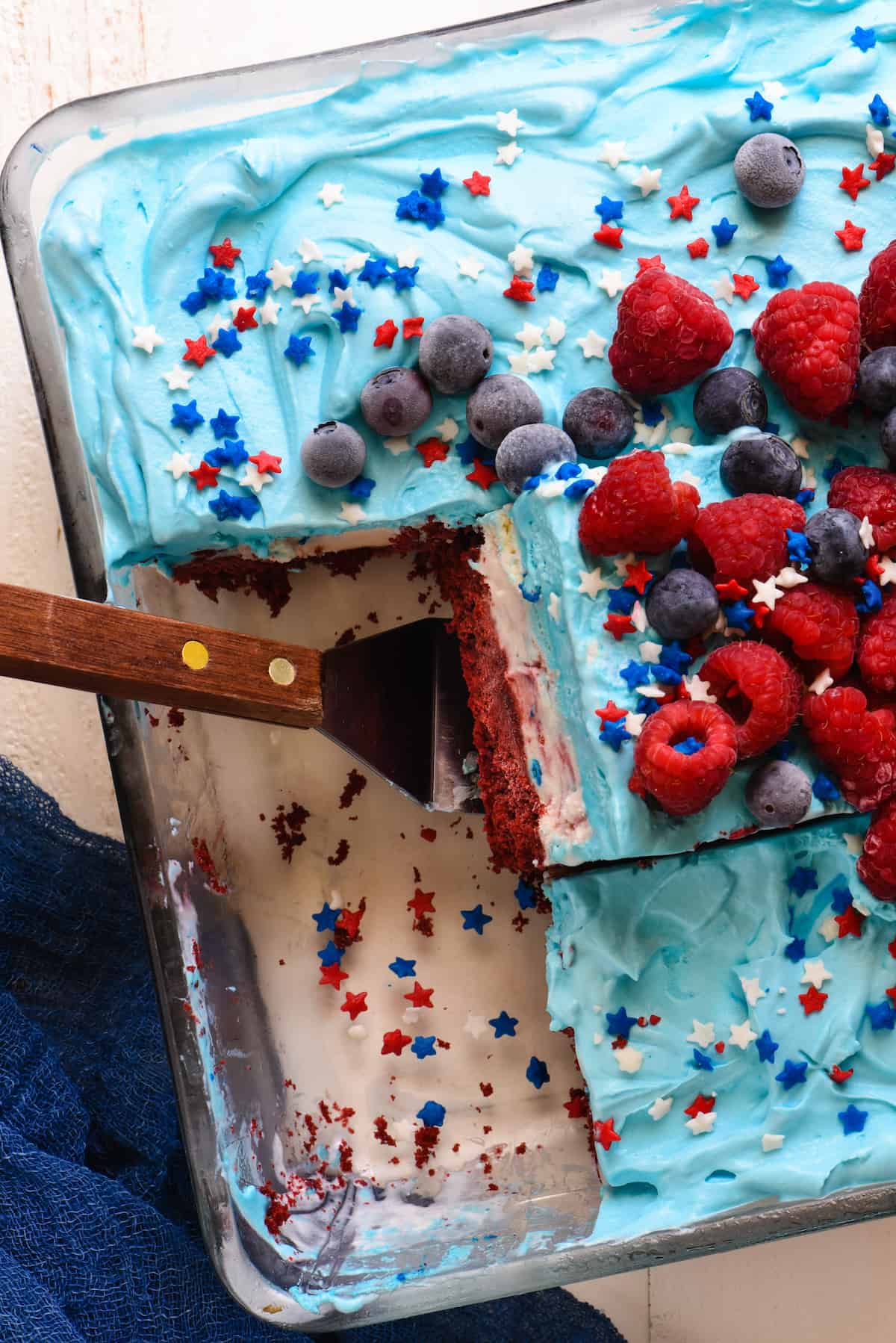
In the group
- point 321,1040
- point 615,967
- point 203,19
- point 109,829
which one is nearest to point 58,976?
point 109,829

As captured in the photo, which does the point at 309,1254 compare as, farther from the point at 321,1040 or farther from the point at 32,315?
the point at 32,315

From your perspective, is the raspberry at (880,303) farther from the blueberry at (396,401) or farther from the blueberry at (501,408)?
the blueberry at (396,401)

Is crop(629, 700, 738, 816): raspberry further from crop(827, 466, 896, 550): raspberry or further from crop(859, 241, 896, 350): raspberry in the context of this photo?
crop(859, 241, 896, 350): raspberry

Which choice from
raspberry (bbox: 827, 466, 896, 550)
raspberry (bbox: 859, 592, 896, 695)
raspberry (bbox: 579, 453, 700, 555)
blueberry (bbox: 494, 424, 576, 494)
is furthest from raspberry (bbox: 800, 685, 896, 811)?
blueberry (bbox: 494, 424, 576, 494)

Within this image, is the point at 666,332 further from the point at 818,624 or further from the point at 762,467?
the point at 818,624

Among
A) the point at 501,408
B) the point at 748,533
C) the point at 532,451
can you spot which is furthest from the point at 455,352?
the point at 748,533

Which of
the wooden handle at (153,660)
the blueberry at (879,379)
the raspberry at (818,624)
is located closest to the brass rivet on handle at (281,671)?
the wooden handle at (153,660)
